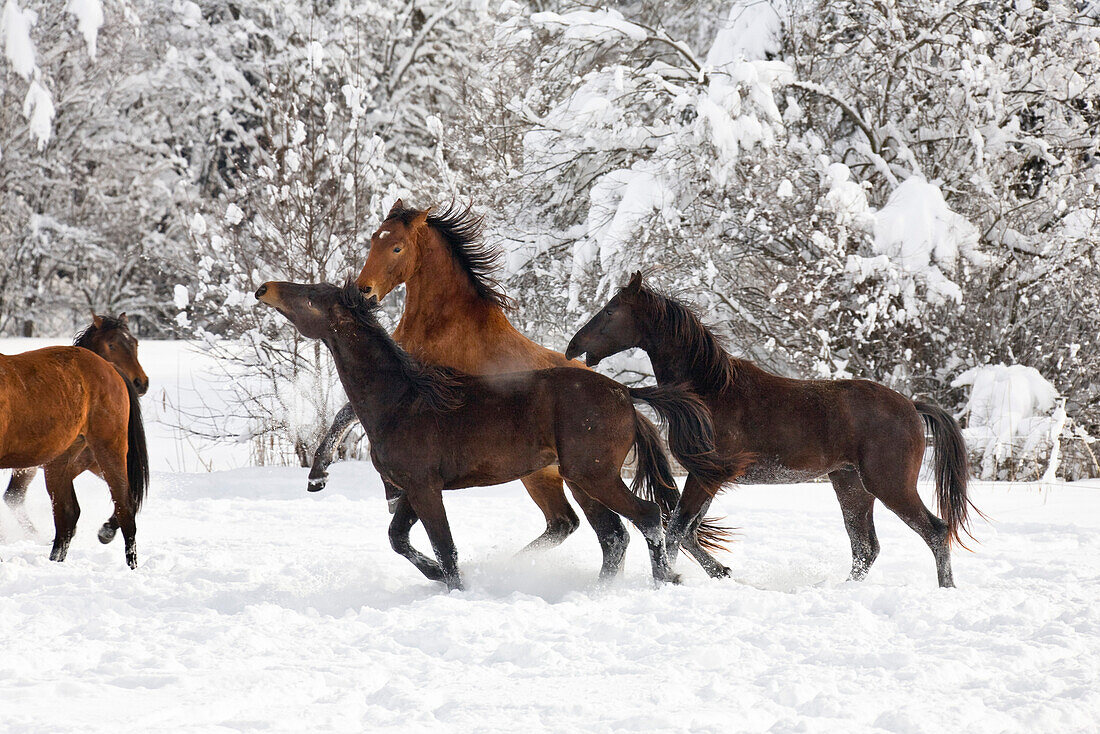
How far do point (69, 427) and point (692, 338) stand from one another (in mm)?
3293

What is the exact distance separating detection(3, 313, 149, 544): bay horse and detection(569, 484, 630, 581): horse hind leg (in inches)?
127

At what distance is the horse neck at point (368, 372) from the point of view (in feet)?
15.7

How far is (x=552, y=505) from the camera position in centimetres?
549

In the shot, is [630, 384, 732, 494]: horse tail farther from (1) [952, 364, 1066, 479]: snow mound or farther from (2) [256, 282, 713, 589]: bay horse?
(1) [952, 364, 1066, 479]: snow mound

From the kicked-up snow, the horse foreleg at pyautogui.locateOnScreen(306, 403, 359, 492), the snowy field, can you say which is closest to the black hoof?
the kicked-up snow

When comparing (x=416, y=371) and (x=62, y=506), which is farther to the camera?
(x=62, y=506)

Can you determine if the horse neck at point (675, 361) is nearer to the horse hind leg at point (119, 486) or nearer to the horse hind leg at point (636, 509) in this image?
the horse hind leg at point (636, 509)

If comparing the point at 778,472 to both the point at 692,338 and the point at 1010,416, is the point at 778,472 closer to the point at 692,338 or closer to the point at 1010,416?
the point at 692,338

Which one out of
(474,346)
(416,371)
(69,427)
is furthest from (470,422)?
(69,427)

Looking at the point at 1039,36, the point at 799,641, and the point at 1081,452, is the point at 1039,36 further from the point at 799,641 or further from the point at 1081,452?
the point at 799,641

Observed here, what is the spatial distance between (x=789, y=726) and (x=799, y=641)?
89cm

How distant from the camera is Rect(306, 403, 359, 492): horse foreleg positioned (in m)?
4.89

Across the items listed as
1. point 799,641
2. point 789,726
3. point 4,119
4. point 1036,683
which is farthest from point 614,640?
point 4,119

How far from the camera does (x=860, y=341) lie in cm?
1068
